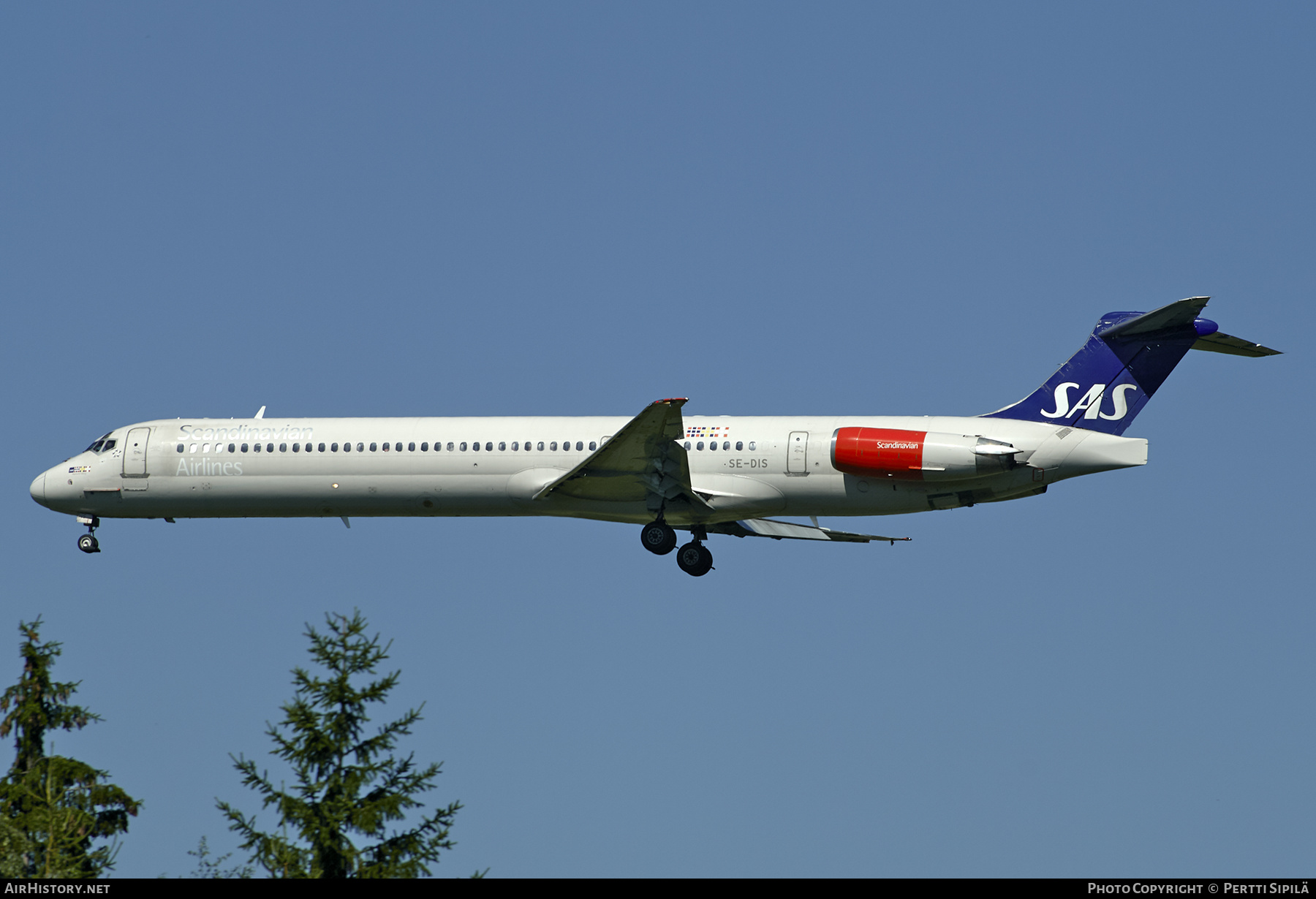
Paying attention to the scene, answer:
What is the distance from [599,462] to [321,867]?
35.1 feet

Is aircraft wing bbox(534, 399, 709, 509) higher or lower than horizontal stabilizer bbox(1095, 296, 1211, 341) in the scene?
lower

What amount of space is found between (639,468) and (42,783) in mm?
12132

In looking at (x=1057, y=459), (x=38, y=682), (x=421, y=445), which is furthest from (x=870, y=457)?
(x=38, y=682)

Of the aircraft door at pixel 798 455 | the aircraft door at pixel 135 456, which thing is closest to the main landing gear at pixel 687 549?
the aircraft door at pixel 798 455

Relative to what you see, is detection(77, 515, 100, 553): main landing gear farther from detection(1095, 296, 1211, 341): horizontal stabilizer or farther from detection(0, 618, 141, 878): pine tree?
detection(1095, 296, 1211, 341): horizontal stabilizer

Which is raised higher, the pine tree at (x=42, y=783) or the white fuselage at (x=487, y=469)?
the white fuselage at (x=487, y=469)

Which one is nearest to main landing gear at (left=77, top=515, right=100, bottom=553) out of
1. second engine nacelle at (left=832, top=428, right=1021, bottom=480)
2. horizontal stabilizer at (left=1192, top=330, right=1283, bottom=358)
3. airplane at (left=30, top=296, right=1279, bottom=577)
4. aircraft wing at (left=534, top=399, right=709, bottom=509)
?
airplane at (left=30, top=296, right=1279, bottom=577)

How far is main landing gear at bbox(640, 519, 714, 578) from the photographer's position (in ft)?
104

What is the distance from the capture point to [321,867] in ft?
72.2

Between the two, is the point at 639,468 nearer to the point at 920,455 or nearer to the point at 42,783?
the point at 920,455

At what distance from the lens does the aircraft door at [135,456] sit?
33625 mm

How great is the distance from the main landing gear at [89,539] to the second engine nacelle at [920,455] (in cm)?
1654

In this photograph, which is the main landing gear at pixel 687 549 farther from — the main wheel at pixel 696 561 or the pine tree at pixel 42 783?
the pine tree at pixel 42 783

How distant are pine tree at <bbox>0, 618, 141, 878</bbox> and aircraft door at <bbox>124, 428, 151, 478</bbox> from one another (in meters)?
5.37
